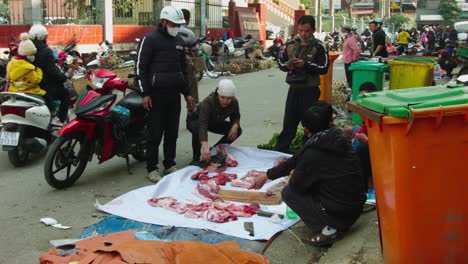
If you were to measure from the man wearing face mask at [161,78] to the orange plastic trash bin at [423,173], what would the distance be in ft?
10.1

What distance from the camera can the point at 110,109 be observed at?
6168 millimetres

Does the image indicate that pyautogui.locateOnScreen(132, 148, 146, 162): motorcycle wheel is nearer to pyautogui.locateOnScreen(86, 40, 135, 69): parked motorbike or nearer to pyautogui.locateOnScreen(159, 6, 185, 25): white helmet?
pyautogui.locateOnScreen(159, 6, 185, 25): white helmet

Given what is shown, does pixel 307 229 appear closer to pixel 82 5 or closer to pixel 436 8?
pixel 82 5

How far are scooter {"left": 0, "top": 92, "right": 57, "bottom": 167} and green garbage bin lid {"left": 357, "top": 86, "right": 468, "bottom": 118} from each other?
4.42 m

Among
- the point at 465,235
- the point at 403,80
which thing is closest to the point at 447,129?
the point at 465,235

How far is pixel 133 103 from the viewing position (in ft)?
21.5

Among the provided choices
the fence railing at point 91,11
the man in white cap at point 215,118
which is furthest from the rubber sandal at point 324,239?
the fence railing at point 91,11

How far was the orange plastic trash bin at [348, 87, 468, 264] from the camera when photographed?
3.23 metres

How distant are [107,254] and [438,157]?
7.07 feet

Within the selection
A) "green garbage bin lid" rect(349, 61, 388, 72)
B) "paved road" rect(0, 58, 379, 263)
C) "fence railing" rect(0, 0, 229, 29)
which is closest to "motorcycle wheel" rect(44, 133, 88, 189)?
"paved road" rect(0, 58, 379, 263)

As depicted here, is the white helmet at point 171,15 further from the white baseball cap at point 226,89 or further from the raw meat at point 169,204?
the raw meat at point 169,204

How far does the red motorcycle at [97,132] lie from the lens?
19.2 feet

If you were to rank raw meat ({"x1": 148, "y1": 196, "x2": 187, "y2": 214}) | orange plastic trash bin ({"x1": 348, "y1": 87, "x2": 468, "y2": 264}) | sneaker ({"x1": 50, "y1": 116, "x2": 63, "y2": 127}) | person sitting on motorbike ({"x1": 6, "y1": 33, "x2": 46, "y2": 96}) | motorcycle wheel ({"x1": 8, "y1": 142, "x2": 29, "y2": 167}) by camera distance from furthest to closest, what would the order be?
1. sneaker ({"x1": 50, "y1": 116, "x2": 63, "y2": 127})
2. person sitting on motorbike ({"x1": 6, "y1": 33, "x2": 46, "y2": 96})
3. motorcycle wheel ({"x1": 8, "y1": 142, "x2": 29, "y2": 167})
4. raw meat ({"x1": 148, "y1": 196, "x2": 187, "y2": 214})
5. orange plastic trash bin ({"x1": 348, "y1": 87, "x2": 468, "y2": 264})

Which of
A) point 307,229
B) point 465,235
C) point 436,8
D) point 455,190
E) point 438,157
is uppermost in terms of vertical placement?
point 436,8
